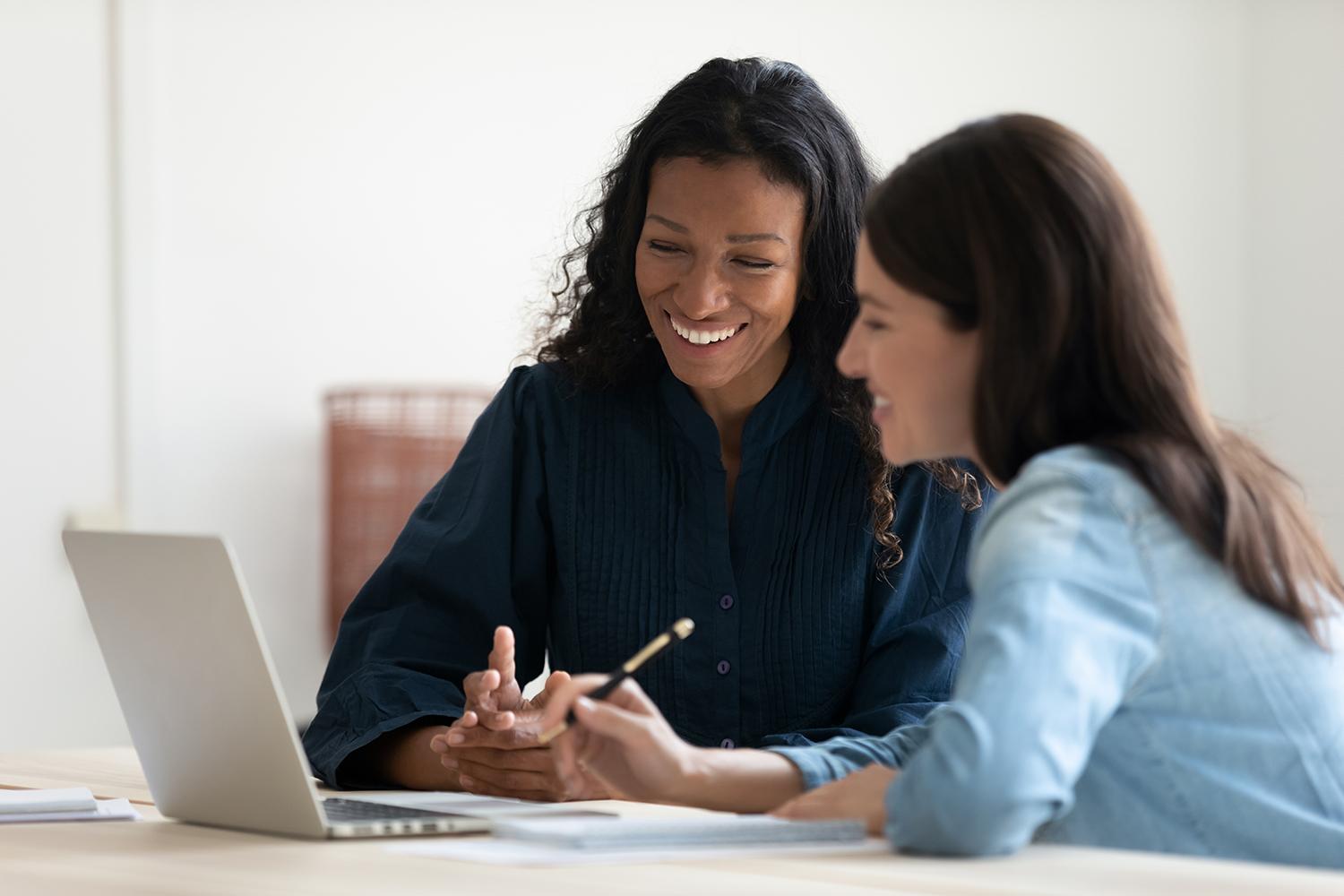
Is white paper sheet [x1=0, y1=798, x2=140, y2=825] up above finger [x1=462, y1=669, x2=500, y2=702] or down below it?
below

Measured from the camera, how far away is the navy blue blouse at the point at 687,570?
6.15 feet

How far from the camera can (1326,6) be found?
4.63 m

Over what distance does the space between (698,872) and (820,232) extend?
1052mm

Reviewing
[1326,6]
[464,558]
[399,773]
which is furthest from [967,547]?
[1326,6]

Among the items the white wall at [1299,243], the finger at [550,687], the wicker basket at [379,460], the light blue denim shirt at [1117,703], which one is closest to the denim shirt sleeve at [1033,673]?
the light blue denim shirt at [1117,703]

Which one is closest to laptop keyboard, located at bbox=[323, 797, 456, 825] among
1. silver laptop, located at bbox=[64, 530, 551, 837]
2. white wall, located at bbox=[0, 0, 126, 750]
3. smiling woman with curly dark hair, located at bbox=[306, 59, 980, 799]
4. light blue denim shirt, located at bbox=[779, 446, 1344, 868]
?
silver laptop, located at bbox=[64, 530, 551, 837]

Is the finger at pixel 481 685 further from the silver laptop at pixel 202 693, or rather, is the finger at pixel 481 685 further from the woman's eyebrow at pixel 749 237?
the woman's eyebrow at pixel 749 237

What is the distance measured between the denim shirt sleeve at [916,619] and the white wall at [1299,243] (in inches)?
113

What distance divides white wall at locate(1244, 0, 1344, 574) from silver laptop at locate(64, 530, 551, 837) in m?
3.73

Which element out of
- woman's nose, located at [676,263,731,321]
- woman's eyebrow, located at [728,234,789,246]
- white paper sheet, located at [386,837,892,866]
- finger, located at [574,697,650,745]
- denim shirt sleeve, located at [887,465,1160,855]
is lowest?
white paper sheet, located at [386,837,892,866]

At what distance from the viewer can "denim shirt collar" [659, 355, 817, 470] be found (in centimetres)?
196

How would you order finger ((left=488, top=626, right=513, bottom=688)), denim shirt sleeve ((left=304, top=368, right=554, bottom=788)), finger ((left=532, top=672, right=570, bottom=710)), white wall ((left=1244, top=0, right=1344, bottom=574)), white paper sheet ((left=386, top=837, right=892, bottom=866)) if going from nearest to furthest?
white paper sheet ((left=386, top=837, right=892, bottom=866)) < finger ((left=532, top=672, right=570, bottom=710)) < finger ((left=488, top=626, right=513, bottom=688)) < denim shirt sleeve ((left=304, top=368, right=554, bottom=788)) < white wall ((left=1244, top=0, right=1344, bottom=574))

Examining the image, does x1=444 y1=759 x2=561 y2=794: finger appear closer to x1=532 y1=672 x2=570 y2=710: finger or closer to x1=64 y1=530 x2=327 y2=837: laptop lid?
x1=532 y1=672 x2=570 y2=710: finger

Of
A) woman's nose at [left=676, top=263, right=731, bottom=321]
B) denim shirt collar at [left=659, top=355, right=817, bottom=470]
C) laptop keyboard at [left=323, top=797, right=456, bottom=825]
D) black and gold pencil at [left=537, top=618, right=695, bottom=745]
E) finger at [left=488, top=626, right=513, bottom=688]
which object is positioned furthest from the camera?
denim shirt collar at [left=659, top=355, right=817, bottom=470]
